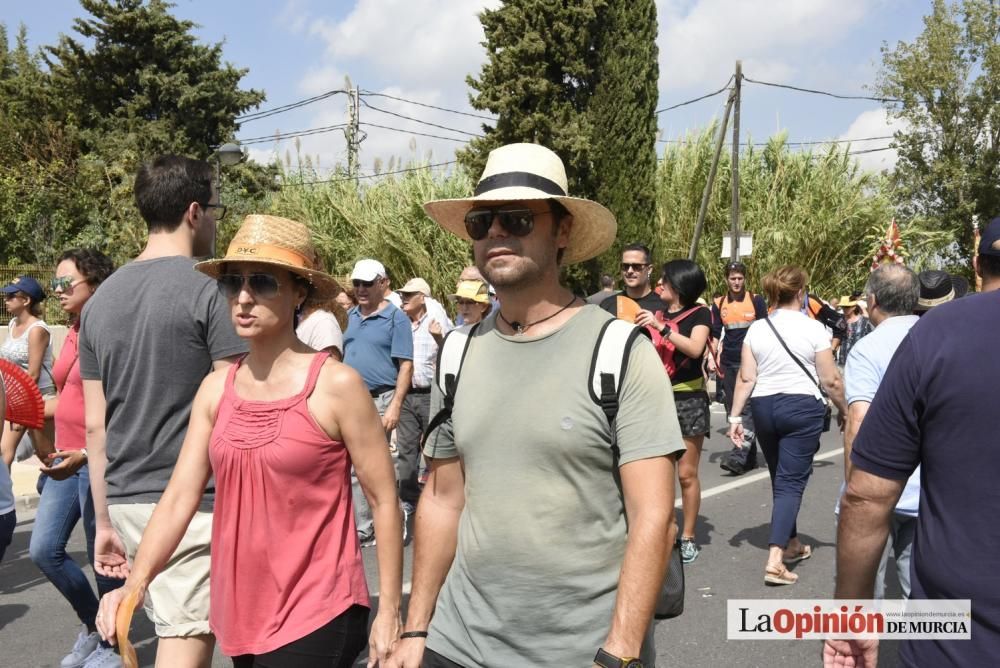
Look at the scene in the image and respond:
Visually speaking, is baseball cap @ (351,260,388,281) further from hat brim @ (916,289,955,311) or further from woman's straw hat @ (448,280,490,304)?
hat brim @ (916,289,955,311)

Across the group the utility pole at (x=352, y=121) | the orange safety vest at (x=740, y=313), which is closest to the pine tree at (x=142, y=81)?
the utility pole at (x=352, y=121)

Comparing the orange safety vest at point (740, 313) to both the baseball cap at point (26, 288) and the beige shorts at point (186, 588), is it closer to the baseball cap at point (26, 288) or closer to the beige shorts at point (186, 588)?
the baseball cap at point (26, 288)

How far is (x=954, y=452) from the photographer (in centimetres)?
198

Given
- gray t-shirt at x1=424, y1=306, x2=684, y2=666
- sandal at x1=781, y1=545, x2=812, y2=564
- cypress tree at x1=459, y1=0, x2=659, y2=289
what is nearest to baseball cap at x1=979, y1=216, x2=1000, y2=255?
gray t-shirt at x1=424, y1=306, x2=684, y2=666

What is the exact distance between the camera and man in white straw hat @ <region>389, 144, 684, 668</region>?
2131 millimetres

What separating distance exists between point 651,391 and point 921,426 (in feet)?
1.94

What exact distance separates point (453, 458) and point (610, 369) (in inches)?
22.3

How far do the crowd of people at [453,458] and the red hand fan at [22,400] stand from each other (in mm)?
1280

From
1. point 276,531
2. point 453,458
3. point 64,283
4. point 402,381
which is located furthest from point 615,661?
point 402,381

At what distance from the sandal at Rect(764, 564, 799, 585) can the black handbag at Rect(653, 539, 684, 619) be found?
3.57 meters

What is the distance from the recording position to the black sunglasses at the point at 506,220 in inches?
92.8

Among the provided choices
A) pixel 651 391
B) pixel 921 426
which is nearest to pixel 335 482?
pixel 651 391

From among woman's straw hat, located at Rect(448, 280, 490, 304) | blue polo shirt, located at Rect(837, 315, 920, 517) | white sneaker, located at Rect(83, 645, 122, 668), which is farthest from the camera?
woman's straw hat, located at Rect(448, 280, 490, 304)

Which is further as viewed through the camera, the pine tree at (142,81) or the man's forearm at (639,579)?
the pine tree at (142,81)
